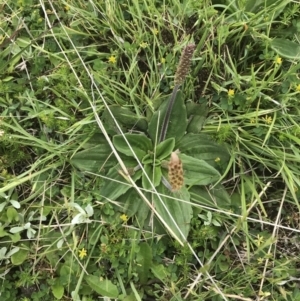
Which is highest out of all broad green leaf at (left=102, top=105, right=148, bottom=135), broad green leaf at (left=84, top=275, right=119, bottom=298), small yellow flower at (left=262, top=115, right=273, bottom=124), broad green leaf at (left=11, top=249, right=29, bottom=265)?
broad green leaf at (left=102, top=105, right=148, bottom=135)

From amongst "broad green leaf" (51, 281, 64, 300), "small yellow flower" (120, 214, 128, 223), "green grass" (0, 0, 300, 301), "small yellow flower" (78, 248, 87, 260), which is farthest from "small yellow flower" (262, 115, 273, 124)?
"broad green leaf" (51, 281, 64, 300)

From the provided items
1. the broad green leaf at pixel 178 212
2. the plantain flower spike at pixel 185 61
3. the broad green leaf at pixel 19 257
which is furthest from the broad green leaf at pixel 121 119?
the broad green leaf at pixel 19 257

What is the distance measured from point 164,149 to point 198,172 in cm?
13

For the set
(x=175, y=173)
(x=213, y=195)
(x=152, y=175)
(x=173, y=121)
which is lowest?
(x=213, y=195)

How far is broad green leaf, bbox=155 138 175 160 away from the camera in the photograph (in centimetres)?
146

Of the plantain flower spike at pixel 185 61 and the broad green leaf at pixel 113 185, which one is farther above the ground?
the plantain flower spike at pixel 185 61

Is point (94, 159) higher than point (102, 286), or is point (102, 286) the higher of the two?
point (94, 159)

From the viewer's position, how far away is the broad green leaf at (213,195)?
1.49 meters

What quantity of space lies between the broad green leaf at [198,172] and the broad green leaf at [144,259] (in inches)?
9.6

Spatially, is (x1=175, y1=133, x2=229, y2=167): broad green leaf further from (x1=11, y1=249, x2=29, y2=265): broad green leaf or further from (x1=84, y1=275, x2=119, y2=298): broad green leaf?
(x1=11, y1=249, x2=29, y2=265): broad green leaf

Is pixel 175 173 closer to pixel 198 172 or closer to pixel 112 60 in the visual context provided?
pixel 198 172

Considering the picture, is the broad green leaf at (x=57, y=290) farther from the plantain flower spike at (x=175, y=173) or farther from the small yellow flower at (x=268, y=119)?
the small yellow flower at (x=268, y=119)

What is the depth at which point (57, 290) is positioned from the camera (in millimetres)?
1479

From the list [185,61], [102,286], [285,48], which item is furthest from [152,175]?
[285,48]
